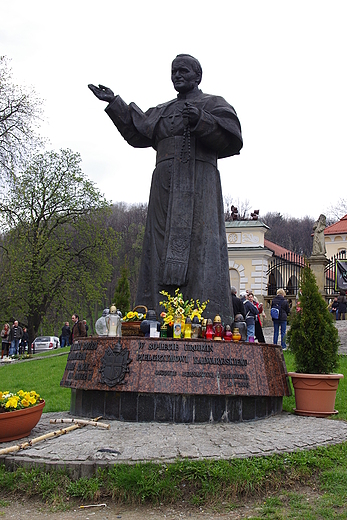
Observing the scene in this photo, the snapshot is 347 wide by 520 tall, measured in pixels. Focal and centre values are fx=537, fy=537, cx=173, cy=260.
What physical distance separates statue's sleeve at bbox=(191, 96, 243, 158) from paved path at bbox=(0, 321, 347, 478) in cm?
373

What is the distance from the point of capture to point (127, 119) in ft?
26.0

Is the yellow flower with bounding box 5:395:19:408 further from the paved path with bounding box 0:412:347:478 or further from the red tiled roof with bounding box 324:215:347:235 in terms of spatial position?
the red tiled roof with bounding box 324:215:347:235

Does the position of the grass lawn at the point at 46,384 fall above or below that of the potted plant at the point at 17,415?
below

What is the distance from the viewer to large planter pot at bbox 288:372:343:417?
6.70m

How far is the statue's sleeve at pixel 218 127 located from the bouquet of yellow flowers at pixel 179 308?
6.87ft

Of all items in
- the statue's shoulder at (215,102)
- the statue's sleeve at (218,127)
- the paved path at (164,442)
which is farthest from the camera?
the statue's shoulder at (215,102)

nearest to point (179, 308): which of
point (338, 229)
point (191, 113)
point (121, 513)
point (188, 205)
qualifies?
point (188, 205)

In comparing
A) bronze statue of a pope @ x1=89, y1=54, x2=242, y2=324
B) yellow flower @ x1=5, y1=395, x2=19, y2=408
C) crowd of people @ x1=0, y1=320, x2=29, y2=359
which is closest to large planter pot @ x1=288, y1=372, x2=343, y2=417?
bronze statue of a pope @ x1=89, y1=54, x2=242, y2=324

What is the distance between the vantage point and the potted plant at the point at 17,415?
5.00 metres

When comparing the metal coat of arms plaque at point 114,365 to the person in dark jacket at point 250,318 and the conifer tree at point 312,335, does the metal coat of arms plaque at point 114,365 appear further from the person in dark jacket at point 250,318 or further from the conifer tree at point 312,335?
the person in dark jacket at point 250,318

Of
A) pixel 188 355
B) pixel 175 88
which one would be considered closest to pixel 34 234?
pixel 175 88

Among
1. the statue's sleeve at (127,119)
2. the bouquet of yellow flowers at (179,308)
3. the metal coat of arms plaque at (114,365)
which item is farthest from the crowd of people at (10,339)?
the metal coat of arms plaque at (114,365)

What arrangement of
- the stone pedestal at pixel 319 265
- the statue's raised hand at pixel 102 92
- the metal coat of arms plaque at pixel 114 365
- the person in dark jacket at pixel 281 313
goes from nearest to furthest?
the metal coat of arms plaque at pixel 114 365, the statue's raised hand at pixel 102 92, the person in dark jacket at pixel 281 313, the stone pedestal at pixel 319 265

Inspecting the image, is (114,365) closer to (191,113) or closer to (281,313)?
(191,113)
